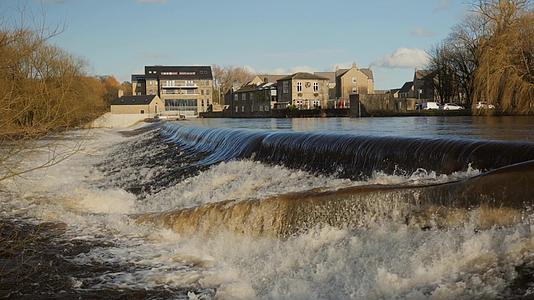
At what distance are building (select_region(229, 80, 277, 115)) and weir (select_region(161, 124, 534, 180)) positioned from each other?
2641 inches

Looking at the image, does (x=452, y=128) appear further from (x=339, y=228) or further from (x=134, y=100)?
(x=134, y=100)

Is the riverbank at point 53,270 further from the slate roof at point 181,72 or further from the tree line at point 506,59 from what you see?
the slate roof at point 181,72

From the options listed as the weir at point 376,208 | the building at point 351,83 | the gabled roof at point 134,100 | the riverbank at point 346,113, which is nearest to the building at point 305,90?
the building at point 351,83

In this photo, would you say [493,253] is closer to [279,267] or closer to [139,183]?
[279,267]

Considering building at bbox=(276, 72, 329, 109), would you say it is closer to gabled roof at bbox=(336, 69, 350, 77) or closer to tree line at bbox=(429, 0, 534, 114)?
gabled roof at bbox=(336, 69, 350, 77)

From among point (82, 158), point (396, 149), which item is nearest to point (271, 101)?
point (82, 158)

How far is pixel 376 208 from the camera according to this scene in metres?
6.84

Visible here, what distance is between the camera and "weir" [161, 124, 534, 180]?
332 inches

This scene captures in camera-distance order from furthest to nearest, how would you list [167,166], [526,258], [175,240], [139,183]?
[167,166]
[139,183]
[175,240]
[526,258]

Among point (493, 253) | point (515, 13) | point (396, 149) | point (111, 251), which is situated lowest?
point (111, 251)

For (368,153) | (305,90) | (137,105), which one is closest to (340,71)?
(305,90)

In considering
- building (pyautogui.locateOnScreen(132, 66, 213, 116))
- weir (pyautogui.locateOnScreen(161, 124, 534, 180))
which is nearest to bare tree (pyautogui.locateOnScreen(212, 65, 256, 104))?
building (pyautogui.locateOnScreen(132, 66, 213, 116))

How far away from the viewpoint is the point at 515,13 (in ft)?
97.9

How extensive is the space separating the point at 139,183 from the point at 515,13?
24181 mm
